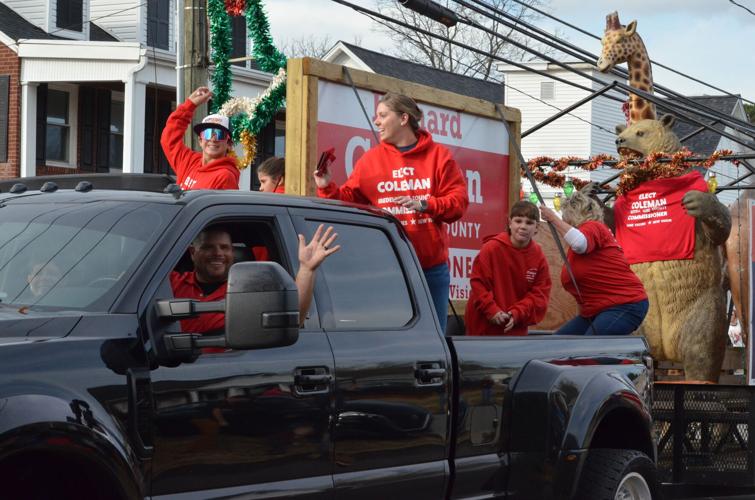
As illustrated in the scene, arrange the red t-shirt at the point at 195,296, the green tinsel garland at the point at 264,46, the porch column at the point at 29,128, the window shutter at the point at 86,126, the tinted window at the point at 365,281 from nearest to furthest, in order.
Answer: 1. the red t-shirt at the point at 195,296
2. the tinted window at the point at 365,281
3. the green tinsel garland at the point at 264,46
4. the porch column at the point at 29,128
5. the window shutter at the point at 86,126

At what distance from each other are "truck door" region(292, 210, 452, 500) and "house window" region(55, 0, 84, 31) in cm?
2438

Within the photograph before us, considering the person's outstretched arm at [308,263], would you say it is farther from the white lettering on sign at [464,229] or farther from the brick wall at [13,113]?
the brick wall at [13,113]

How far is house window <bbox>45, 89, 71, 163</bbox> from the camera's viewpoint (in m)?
27.2

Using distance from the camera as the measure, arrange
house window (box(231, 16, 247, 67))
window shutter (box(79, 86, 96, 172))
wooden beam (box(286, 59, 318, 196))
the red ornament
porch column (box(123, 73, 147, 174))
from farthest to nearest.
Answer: house window (box(231, 16, 247, 67)) < window shutter (box(79, 86, 96, 172)) < porch column (box(123, 73, 147, 174)) < the red ornament < wooden beam (box(286, 59, 318, 196))

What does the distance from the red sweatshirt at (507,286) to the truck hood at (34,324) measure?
427 cm

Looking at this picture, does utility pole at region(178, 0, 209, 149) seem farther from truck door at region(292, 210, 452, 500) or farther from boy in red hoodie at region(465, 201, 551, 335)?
truck door at region(292, 210, 452, 500)

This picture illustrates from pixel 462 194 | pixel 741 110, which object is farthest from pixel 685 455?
pixel 741 110

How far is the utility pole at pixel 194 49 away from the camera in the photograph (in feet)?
39.3

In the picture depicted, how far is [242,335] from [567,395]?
7.94 ft

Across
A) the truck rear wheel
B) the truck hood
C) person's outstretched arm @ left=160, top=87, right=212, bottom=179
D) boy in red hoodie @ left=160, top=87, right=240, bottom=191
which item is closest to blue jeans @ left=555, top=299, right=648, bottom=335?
the truck rear wheel

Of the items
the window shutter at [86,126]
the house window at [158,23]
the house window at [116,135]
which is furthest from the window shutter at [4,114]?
the house window at [158,23]

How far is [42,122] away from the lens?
88.2ft

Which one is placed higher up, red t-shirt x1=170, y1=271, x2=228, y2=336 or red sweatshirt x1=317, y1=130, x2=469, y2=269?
red sweatshirt x1=317, y1=130, x2=469, y2=269

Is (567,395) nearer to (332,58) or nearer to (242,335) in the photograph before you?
(242,335)
